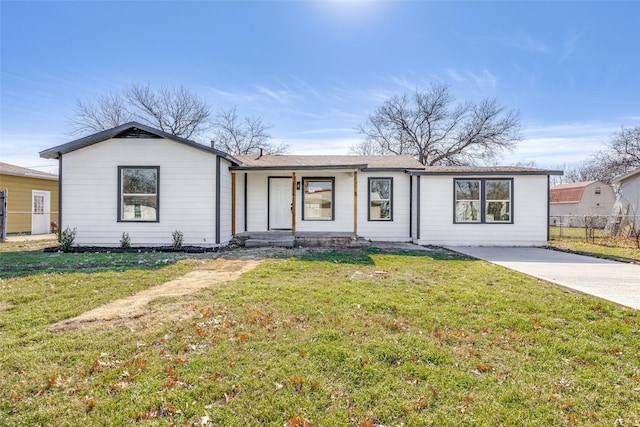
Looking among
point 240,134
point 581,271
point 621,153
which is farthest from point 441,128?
point 581,271

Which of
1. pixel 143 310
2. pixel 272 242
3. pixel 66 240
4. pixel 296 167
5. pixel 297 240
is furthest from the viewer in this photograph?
pixel 297 240

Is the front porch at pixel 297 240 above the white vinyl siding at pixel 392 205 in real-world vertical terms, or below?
below

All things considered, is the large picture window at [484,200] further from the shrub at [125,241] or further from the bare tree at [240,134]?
the bare tree at [240,134]

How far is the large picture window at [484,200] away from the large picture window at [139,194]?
34.1 feet

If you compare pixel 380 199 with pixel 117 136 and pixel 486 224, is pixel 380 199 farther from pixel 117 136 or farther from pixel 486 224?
pixel 117 136

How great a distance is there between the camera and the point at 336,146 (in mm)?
31703

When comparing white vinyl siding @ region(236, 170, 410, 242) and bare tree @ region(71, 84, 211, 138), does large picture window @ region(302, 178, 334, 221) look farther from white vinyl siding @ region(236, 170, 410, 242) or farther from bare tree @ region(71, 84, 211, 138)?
bare tree @ region(71, 84, 211, 138)

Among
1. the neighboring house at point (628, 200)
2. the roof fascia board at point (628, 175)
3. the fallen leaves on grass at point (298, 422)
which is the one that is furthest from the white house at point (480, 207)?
the roof fascia board at point (628, 175)

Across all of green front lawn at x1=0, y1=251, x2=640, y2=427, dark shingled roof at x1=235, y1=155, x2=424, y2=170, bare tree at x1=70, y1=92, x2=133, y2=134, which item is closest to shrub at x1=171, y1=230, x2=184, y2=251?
dark shingled roof at x1=235, y1=155, x2=424, y2=170

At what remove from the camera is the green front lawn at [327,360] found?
7.60 ft

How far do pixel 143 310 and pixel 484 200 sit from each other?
11.7 m

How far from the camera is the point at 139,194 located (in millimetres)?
10602

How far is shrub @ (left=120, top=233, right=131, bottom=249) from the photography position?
1038 centimetres

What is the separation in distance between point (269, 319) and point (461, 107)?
30.2 meters
